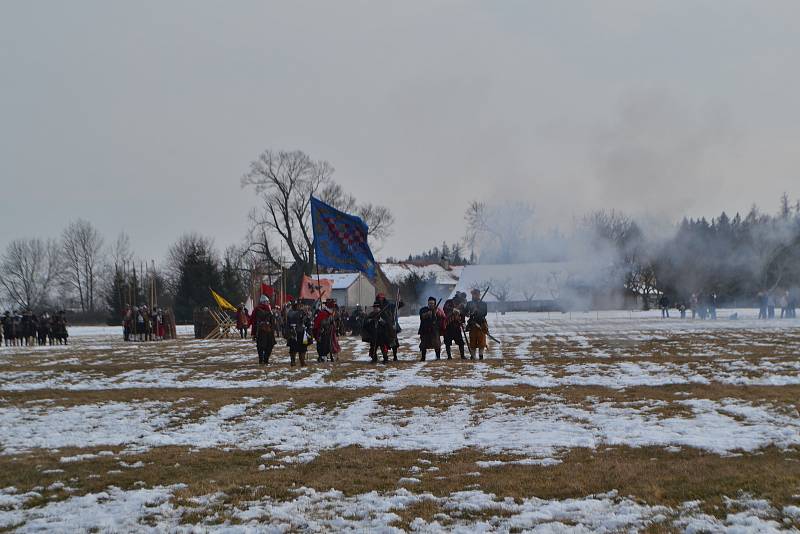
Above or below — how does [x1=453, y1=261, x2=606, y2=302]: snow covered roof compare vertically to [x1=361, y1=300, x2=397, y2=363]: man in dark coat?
above

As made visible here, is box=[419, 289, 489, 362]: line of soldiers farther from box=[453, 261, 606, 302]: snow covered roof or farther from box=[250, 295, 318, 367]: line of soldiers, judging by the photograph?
box=[453, 261, 606, 302]: snow covered roof

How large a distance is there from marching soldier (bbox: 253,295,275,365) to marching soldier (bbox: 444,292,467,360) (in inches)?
192

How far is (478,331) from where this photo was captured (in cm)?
1908

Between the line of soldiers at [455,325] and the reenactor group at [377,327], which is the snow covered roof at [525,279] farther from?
the reenactor group at [377,327]

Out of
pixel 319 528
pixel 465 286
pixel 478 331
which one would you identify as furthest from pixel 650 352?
pixel 465 286

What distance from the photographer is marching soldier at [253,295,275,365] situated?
19.0m

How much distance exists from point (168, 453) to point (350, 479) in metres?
2.73

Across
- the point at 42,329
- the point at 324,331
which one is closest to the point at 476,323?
the point at 324,331

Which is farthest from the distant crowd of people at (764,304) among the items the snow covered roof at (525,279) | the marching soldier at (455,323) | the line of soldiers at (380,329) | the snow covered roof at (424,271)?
the snow covered roof at (424,271)

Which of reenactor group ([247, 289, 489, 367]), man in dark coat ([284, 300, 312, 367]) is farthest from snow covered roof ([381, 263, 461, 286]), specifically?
man in dark coat ([284, 300, 312, 367])

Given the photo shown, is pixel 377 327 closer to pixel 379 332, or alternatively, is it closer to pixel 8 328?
pixel 379 332

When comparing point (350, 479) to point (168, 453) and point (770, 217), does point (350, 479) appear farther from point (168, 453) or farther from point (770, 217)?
point (770, 217)

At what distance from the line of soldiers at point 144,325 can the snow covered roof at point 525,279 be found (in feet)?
120

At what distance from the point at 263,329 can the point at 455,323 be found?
5.27 m
